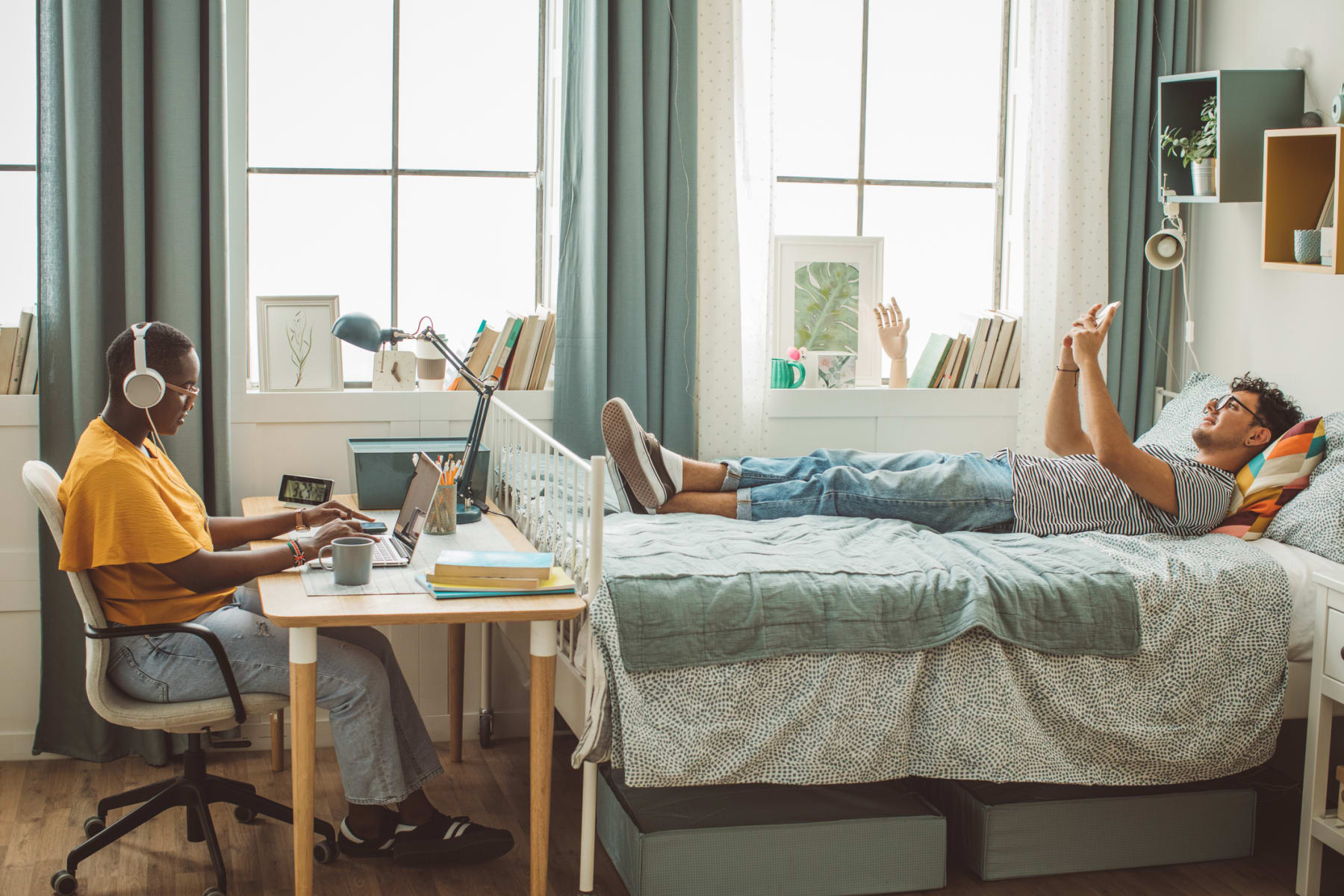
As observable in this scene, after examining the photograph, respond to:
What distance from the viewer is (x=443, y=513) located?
96.6 inches

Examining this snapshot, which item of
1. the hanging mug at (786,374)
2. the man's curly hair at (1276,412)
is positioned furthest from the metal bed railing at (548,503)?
the man's curly hair at (1276,412)

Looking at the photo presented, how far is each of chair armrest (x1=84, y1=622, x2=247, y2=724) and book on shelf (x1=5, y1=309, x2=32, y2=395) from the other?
1.01m

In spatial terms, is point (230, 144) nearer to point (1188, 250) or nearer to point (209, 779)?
point (209, 779)

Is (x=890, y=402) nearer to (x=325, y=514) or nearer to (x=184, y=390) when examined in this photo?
(x=325, y=514)

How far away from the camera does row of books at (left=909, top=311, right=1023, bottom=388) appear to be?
350 centimetres

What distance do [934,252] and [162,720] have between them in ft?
8.49

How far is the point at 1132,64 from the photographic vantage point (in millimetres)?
3371

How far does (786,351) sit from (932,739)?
1.53 m

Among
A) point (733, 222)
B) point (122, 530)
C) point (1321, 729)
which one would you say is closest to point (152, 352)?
point (122, 530)

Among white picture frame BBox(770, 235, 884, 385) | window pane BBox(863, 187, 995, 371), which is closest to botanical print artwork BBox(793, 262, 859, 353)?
white picture frame BBox(770, 235, 884, 385)

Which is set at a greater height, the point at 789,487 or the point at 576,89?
the point at 576,89

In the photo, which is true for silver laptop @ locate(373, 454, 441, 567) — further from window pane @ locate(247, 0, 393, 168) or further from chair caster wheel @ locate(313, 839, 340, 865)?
window pane @ locate(247, 0, 393, 168)

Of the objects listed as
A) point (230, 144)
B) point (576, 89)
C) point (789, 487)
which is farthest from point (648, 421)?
point (230, 144)

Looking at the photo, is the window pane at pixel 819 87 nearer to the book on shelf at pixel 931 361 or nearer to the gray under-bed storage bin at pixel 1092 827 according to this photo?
the book on shelf at pixel 931 361
